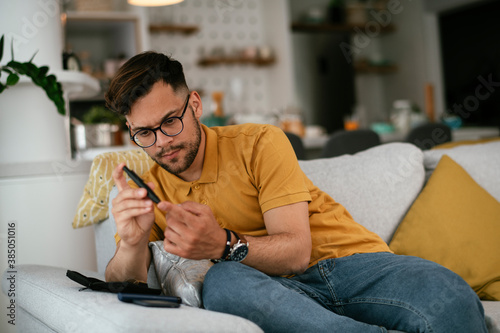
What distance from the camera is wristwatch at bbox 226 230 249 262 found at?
139 centimetres

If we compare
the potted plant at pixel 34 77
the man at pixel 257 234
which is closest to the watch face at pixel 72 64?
the potted plant at pixel 34 77

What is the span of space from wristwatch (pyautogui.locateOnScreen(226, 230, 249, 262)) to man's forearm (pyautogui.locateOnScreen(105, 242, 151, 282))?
0.87ft

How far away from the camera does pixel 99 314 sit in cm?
117

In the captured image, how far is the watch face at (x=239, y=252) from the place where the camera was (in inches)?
54.9

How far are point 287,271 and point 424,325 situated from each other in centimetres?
38

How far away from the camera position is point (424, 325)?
137 cm

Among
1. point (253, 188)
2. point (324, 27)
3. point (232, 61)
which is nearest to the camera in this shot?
point (253, 188)

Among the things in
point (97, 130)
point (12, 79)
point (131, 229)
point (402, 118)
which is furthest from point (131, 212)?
point (402, 118)

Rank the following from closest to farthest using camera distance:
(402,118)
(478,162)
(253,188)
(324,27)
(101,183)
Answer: (253,188), (101,183), (478,162), (402,118), (324,27)

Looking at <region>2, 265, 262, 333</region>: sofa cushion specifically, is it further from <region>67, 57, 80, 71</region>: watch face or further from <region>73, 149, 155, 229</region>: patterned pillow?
<region>67, 57, 80, 71</region>: watch face

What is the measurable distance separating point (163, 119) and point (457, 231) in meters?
1.20

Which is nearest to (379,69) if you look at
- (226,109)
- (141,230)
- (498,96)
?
(498,96)

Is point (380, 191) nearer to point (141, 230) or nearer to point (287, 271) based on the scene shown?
point (287, 271)

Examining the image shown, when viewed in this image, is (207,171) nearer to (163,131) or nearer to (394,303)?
(163,131)
